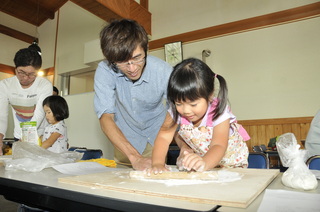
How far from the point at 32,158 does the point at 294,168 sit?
1116 millimetres

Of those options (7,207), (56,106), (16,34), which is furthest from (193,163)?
(16,34)

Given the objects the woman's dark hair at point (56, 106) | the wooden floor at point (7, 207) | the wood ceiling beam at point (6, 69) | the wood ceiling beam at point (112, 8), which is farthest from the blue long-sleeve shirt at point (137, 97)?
the wood ceiling beam at point (6, 69)

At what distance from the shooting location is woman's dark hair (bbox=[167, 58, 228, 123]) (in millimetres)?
1009

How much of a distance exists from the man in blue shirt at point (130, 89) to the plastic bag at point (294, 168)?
54 centimetres

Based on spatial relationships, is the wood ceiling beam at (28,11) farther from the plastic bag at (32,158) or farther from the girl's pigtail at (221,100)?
the girl's pigtail at (221,100)

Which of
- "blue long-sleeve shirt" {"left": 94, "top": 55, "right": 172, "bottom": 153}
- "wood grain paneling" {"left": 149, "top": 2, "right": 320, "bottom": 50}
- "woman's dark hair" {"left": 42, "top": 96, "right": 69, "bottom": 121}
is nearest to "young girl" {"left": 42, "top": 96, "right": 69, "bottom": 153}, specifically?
"woman's dark hair" {"left": 42, "top": 96, "right": 69, "bottom": 121}

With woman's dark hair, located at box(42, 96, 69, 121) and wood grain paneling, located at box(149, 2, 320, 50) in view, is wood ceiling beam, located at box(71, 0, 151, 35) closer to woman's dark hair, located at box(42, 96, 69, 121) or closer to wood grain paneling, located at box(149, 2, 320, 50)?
wood grain paneling, located at box(149, 2, 320, 50)

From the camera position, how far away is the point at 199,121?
1207mm

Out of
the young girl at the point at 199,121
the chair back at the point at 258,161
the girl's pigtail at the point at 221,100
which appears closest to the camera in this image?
the young girl at the point at 199,121

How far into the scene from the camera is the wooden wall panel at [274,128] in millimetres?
3430

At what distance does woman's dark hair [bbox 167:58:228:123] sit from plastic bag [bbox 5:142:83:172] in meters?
0.67

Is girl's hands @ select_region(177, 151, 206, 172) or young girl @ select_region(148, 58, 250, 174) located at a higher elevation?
young girl @ select_region(148, 58, 250, 174)

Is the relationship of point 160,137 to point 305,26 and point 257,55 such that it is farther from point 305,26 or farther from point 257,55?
point 305,26

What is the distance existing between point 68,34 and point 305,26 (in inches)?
192
